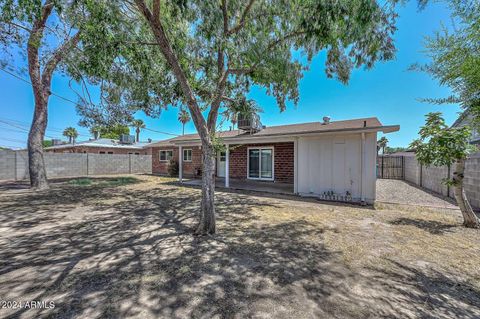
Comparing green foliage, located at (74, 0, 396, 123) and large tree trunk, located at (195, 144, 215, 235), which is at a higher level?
green foliage, located at (74, 0, 396, 123)

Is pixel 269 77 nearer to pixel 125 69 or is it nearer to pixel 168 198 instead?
pixel 125 69

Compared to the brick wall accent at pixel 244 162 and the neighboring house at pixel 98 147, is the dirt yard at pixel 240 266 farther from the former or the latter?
the neighboring house at pixel 98 147

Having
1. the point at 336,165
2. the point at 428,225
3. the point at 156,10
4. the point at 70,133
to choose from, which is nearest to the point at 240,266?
the point at 156,10

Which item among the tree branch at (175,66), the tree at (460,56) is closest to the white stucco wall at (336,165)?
the tree at (460,56)

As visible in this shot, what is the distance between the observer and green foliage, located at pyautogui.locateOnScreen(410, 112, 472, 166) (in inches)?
185

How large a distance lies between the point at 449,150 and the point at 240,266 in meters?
5.41

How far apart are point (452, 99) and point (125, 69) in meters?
7.63

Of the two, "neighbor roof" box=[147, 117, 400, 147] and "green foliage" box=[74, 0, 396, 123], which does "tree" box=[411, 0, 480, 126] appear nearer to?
"green foliage" box=[74, 0, 396, 123]

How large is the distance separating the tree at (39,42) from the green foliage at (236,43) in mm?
1012

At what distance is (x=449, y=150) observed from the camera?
186 inches

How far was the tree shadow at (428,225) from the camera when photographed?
15.4 ft

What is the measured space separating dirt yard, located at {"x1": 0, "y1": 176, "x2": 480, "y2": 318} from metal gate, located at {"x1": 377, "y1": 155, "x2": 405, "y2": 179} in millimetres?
10706

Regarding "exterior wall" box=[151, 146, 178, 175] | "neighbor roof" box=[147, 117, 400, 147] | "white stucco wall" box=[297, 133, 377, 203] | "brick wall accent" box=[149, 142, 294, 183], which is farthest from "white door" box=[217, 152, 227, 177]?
"white stucco wall" box=[297, 133, 377, 203]

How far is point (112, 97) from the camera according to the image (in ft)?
26.4
